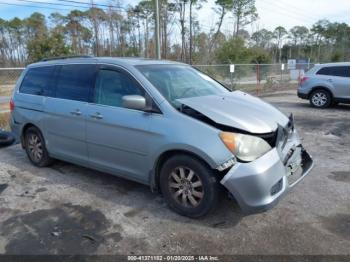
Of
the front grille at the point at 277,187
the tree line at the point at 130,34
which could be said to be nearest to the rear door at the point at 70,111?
the front grille at the point at 277,187

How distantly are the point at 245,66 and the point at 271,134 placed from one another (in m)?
15.9

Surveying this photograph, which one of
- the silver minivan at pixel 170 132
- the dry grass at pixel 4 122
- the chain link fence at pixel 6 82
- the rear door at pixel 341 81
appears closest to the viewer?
the silver minivan at pixel 170 132

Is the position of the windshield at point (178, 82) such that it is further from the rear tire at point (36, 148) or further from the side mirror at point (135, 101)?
the rear tire at point (36, 148)

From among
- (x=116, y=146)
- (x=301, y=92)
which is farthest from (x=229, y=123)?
(x=301, y=92)

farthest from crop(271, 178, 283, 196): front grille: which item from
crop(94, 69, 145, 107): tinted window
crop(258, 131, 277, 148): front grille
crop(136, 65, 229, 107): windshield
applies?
crop(94, 69, 145, 107): tinted window

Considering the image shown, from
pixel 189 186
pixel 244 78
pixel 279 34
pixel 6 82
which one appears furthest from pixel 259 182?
pixel 279 34

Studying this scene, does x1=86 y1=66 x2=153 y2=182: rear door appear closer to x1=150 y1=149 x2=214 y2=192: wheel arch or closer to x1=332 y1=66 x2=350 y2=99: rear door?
x1=150 y1=149 x2=214 y2=192: wheel arch

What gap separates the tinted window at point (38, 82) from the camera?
16.1ft

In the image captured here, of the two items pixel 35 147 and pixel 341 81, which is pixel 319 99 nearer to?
pixel 341 81

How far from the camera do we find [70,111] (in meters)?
4.43

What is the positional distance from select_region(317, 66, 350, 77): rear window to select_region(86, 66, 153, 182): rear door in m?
9.15

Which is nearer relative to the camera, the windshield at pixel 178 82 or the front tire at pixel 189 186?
the front tire at pixel 189 186

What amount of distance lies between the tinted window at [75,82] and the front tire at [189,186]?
1620 millimetres

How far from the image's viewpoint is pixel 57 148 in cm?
482
